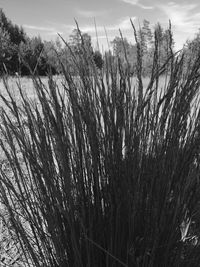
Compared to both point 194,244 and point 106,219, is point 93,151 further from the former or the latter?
point 194,244

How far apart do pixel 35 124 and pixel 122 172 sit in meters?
0.36

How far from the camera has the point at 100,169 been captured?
1075 mm

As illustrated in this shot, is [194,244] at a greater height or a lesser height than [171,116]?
lesser

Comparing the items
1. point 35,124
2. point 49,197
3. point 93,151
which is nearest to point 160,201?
point 93,151

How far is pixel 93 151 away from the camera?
1021mm

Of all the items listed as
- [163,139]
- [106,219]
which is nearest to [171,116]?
[163,139]

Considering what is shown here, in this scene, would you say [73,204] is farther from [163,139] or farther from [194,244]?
[194,244]

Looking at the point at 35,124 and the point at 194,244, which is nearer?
the point at 35,124

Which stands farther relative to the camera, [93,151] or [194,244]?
[194,244]

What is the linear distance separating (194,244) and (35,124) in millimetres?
824

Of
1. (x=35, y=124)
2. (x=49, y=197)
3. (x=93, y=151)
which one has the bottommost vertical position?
(x=49, y=197)

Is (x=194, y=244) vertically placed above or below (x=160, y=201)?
below

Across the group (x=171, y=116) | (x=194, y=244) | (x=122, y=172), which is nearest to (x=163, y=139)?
(x=171, y=116)

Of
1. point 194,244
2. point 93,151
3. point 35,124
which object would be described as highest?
point 35,124
